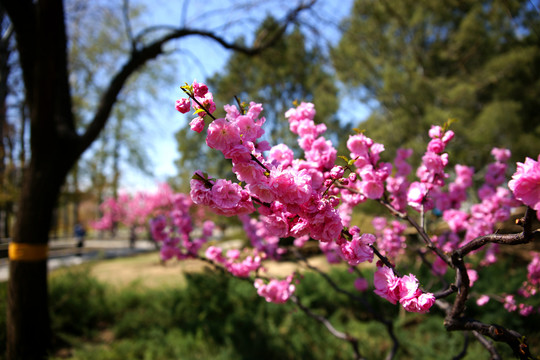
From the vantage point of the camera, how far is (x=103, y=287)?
4.88 m

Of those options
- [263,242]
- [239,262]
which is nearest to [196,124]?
[239,262]

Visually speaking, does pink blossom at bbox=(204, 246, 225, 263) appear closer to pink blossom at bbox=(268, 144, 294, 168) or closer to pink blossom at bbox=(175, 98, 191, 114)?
pink blossom at bbox=(268, 144, 294, 168)

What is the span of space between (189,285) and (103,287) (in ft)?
4.78

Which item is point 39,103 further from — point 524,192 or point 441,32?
point 441,32

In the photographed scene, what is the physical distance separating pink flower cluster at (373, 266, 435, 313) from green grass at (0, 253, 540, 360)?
2.22 metres

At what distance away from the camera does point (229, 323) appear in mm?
3582

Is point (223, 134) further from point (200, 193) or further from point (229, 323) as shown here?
point (229, 323)

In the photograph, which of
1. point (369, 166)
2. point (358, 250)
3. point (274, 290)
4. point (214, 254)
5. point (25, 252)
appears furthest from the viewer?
point (25, 252)

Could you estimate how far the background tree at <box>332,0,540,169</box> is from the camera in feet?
28.9

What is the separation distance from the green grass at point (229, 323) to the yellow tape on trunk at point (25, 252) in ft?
3.48

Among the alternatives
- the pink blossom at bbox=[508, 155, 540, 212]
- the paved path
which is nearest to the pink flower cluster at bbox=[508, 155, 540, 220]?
the pink blossom at bbox=[508, 155, 540, 212]

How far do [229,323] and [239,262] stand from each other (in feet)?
5.81

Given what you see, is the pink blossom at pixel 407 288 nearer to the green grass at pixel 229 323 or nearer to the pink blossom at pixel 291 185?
the pink blossom at pixel 291 185

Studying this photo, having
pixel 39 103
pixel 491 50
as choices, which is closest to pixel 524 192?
pixel 39 103
